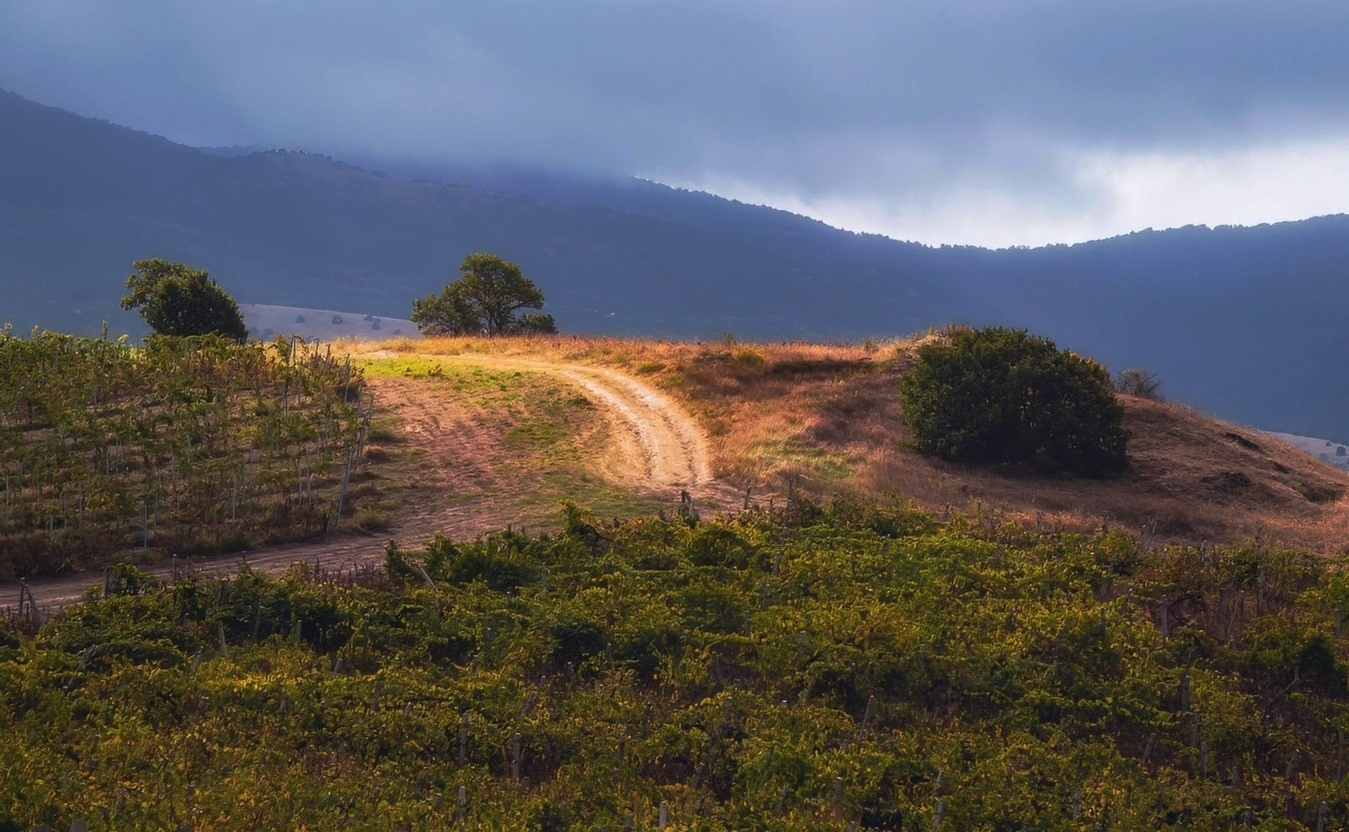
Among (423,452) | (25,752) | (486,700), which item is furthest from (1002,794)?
(423,452)

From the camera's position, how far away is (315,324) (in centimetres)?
17125

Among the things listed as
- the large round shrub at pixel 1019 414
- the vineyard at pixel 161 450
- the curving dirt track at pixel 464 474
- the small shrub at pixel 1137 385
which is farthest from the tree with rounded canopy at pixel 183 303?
the small shrub at pixel 1137 385

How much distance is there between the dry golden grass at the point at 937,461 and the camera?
17.4 m

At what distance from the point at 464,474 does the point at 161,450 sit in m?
4.99

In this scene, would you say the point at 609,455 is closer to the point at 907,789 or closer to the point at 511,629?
the point at 511,629

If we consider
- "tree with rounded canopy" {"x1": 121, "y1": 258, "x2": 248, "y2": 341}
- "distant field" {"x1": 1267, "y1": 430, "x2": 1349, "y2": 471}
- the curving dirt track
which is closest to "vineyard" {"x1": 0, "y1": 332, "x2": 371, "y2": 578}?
the curving dirt track

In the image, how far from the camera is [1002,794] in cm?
713

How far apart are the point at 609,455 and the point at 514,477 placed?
245 centimetres

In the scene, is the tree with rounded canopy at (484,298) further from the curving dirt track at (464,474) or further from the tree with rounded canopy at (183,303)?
the curving dirt track at (464,474)

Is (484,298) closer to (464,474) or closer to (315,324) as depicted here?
(464,474)

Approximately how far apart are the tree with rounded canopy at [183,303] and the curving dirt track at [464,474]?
43.8ft

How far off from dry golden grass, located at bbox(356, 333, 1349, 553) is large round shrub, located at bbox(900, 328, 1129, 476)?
0.58 meters

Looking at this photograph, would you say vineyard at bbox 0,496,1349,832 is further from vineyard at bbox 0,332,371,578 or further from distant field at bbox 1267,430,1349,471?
distant field at bbox 1267,430,1349,471

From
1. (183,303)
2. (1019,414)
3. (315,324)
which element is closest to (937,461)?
(1019,414)
